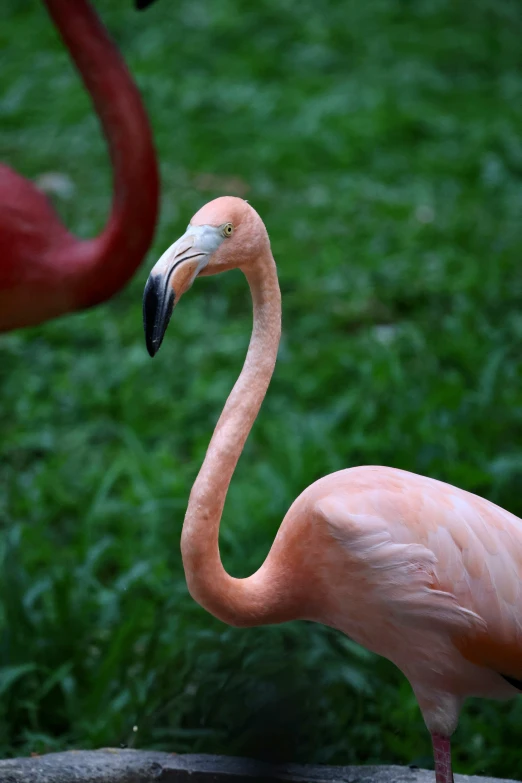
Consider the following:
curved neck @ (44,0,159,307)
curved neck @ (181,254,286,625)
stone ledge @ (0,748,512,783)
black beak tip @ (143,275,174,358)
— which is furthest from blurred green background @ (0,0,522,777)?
curved neck @ (44,0,159,307)

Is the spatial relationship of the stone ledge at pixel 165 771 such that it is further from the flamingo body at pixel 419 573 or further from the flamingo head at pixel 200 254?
the flamingo head at pixel 200 254

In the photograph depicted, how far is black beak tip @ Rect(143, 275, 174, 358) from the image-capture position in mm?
1729

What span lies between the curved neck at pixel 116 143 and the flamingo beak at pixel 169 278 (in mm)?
1228

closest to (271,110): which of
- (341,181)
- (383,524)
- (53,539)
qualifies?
(341,181)

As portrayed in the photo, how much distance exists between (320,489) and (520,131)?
17.3 feet

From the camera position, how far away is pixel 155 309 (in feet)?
5.68

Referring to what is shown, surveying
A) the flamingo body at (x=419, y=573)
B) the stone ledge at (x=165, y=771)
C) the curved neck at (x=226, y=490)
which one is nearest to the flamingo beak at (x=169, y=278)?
the curved neck at (x=226, y=490)

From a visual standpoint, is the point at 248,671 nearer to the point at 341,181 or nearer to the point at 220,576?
the point at 220,576

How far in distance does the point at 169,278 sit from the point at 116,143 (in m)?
1.40

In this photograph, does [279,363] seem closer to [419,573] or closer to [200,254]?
[419,573]

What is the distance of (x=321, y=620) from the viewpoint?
7.11 feet

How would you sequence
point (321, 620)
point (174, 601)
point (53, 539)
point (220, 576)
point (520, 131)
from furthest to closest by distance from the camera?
point (520, 131) < point (53, 539) < point (174, 601) < point (321, 620) < point (220, 576)

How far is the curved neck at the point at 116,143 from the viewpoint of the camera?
300 cm

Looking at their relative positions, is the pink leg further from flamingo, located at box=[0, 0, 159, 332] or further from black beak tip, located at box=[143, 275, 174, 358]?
flamingo, located at box=[0, 0, 159, 332]
